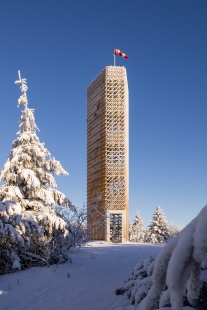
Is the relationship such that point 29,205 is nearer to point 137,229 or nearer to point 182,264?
point 182,264

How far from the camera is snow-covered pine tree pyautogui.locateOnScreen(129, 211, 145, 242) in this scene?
130ft

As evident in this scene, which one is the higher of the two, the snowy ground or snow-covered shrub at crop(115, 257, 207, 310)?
snow-covered shrub at crop(115, 257, 207, 310)

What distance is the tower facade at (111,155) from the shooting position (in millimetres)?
21797

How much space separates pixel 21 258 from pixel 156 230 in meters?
21.9

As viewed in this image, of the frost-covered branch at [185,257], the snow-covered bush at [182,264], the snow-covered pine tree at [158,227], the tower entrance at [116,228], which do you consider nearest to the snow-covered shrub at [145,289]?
the snow-covered bush at [182,264]

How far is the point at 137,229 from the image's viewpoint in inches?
1577

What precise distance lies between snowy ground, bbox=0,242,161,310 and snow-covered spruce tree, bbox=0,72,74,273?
58cm

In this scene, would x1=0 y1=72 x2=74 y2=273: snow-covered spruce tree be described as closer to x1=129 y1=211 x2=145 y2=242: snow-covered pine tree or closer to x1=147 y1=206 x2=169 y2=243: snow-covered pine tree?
x1=147 y1=206 x2=169 y2=243: snow-covered pine tree

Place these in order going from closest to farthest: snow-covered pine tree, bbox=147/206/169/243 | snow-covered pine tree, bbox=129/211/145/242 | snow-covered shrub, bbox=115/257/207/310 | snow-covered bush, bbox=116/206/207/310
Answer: snow-covered bush, bbox=116/206/207/310
snow-covered shrub, bbox=115/257/207/310
snow-covered pine tree, bbox=147/206/169/243
snow-covered pine tree, bbox=129/211/145/242

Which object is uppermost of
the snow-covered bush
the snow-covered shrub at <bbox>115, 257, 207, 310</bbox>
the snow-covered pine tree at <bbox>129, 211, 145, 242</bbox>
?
the snow-covered bush

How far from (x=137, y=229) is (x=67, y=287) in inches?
1305

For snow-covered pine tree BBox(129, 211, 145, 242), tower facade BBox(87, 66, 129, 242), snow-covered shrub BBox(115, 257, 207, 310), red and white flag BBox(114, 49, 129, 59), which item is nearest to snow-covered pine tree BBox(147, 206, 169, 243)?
tower facade BBox(87, 66, 129, 242)

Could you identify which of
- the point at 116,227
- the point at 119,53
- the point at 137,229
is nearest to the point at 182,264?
the point at 116,227

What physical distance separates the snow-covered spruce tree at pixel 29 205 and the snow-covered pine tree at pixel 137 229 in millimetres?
29253
